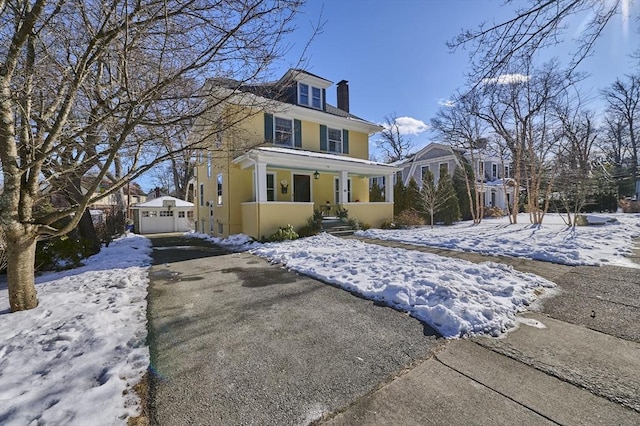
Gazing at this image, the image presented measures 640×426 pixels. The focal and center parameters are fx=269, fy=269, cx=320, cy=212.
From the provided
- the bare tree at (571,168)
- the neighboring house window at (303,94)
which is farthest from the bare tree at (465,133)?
the neighboring house window at (303,94)

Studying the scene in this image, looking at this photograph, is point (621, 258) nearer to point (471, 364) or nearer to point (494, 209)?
point (471, 364)

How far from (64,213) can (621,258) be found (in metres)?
10.9

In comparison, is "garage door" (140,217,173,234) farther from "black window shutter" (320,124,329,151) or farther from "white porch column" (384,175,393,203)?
"white porch column" (384,175,393,203)

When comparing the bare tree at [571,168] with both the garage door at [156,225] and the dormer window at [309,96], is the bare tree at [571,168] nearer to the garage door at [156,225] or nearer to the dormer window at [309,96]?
the dormer window at [309,96]

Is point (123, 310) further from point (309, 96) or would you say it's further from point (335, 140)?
point (309, 96)

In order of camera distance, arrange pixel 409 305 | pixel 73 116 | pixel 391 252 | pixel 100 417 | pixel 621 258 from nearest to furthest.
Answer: pixel 100 417 < pixel 409 305 < pixel 73 116 < pixel 621 258 < pixel 391 252

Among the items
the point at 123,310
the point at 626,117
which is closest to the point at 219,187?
the point at 123,310

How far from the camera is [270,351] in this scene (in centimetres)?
271

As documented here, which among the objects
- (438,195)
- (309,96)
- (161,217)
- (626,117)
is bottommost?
(161,217)

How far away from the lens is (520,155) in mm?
15477

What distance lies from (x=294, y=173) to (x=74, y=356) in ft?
40.0

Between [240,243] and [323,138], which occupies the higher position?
[323,138]

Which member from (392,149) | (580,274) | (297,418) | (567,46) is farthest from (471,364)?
(392,149)

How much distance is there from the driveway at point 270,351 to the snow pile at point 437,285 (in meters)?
0.30
